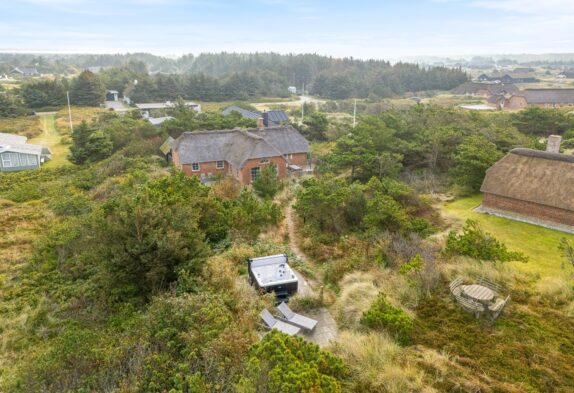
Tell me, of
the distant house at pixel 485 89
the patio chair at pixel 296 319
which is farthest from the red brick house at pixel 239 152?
the distant house at pixel 485 89

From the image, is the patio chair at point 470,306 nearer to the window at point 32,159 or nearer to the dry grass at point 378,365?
the dry grass at point 378,365

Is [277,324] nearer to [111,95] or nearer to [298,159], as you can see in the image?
[298,159]

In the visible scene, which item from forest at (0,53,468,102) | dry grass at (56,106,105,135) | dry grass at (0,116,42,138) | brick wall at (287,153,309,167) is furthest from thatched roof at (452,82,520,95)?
dry grass at (0,116,42,138)

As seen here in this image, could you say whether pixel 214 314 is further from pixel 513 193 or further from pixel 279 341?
pixel 513 193

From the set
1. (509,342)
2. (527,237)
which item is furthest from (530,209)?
(509,342)

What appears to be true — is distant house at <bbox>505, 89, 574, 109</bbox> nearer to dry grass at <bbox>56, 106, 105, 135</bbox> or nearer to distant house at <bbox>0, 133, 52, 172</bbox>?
dry grass at <bbox>56, 106, 105, 135</bbox>
